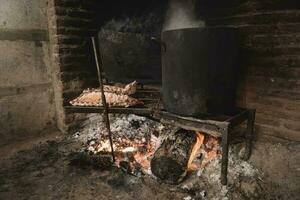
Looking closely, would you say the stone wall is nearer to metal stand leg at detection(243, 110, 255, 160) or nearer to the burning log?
the burning log

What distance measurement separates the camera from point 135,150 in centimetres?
400

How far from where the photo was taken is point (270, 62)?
360 centimetres

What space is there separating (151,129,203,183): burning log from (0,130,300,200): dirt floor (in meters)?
0.13

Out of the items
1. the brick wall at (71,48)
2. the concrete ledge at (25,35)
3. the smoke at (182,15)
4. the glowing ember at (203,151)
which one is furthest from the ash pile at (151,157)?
the smoke at (182,15)

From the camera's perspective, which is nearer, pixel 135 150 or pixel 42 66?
pixel 135 150

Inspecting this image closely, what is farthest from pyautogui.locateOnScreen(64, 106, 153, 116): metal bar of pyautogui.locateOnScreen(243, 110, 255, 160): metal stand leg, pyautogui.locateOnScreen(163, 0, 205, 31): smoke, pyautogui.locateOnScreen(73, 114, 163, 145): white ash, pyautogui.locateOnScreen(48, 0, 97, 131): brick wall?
pyautogui.locateOnScreen(163, 0, 205, 31): smoke

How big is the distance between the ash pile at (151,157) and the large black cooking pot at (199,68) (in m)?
0.75

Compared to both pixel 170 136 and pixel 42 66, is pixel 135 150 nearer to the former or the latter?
pixel 170 136

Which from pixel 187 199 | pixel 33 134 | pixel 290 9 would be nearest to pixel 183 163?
pixel 187 199

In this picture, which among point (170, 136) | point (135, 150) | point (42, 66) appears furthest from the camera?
point (42, 66)

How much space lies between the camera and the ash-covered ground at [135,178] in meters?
3.10

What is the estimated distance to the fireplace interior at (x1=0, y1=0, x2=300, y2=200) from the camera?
10.1 feet

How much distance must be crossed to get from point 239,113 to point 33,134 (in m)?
3.29

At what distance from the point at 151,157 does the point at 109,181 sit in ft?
2.20
